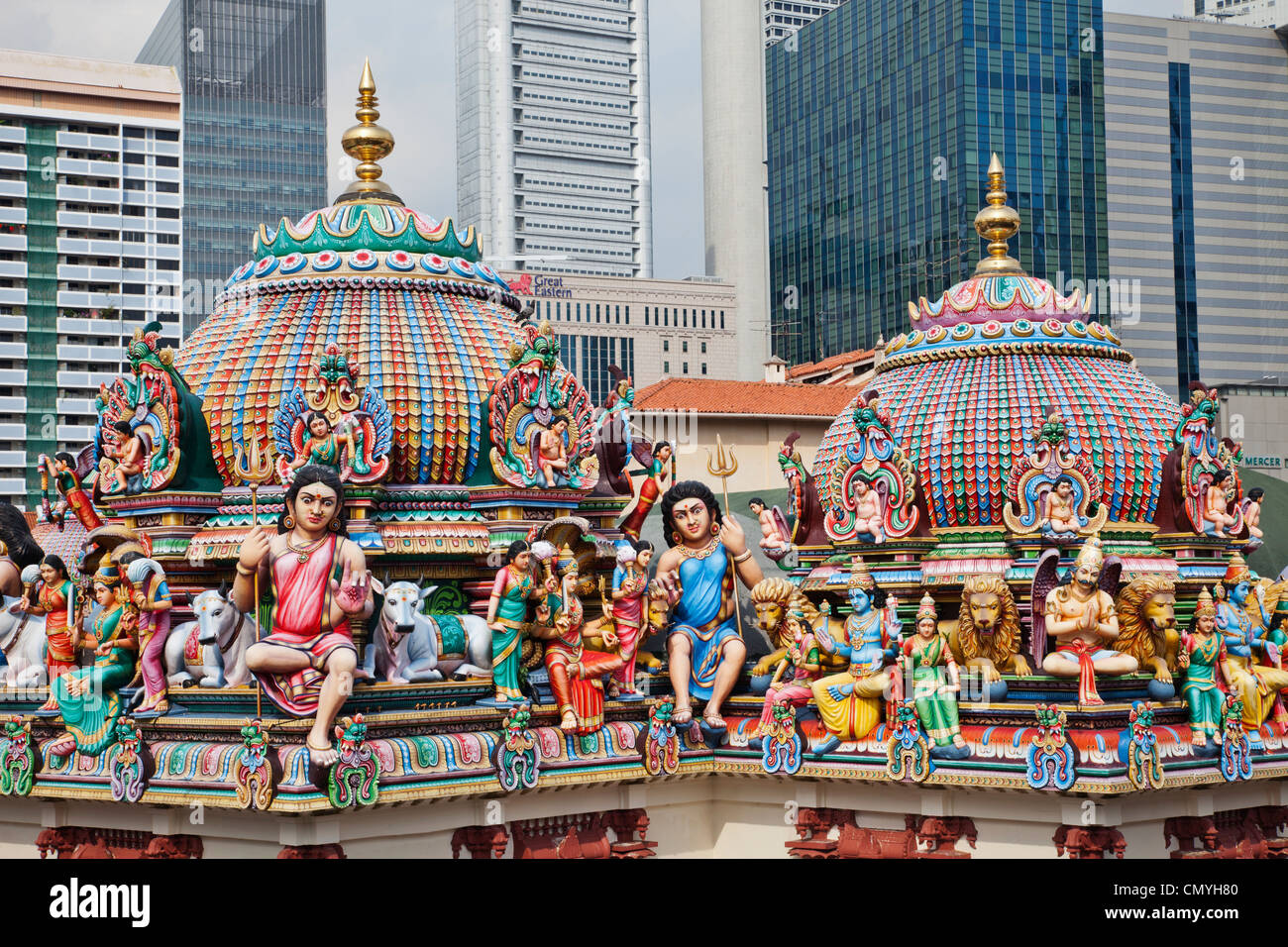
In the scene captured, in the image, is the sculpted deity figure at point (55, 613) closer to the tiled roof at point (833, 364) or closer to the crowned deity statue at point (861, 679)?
the crowned deity statue at point (861, 679)

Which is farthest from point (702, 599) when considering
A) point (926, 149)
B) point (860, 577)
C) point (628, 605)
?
point (926, 149)

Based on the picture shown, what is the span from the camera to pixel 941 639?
22.2 m

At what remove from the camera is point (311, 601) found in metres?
19.7

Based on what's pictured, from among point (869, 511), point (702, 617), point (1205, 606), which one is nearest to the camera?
point (1205, 606)

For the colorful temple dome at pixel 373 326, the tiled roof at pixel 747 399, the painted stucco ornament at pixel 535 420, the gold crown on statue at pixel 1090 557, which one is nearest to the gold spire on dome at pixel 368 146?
the colorful temple dome at pixel 373 326

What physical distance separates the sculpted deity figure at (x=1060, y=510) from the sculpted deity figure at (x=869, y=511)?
2.57 m

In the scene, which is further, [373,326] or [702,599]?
[373,326]

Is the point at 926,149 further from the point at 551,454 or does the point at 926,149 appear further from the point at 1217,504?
the point at 551,454

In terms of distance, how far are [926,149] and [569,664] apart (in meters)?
89.7

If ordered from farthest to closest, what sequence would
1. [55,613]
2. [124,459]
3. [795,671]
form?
[795,671], [124,459], [55,613]

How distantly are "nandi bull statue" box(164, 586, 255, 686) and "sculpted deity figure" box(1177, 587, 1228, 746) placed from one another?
475 inches

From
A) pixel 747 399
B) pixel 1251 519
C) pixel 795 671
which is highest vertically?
pixel 747 399
